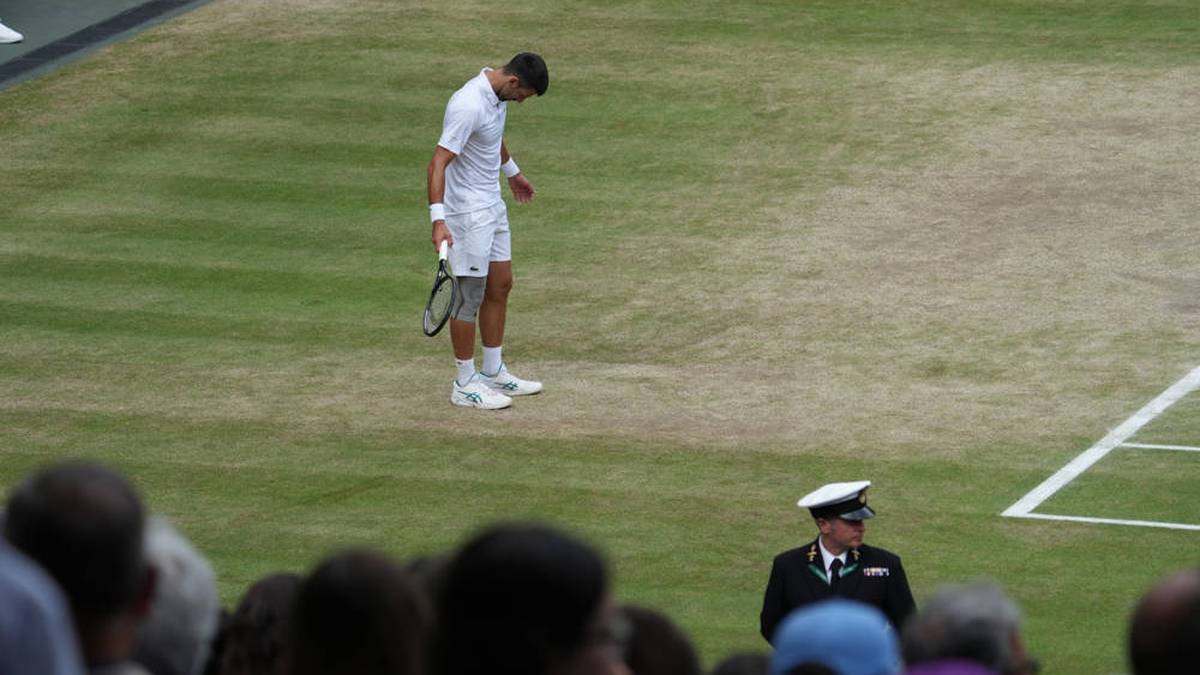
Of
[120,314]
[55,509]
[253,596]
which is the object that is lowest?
[120,314]

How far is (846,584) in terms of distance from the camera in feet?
32.4

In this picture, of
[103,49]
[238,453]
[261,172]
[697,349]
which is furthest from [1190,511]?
[103,49]

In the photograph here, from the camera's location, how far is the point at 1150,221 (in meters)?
17.9

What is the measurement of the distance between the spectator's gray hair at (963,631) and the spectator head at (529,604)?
2.58 feet

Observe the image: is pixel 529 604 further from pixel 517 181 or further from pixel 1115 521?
pixel 517 181

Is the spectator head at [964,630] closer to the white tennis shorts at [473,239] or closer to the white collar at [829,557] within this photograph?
the white collar at [829,557]

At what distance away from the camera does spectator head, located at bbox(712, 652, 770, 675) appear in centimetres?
516

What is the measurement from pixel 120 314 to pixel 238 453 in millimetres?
3133

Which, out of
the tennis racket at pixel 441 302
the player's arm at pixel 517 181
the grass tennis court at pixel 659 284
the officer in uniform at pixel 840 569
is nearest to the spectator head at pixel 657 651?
the officer in uniform at pixel 840 569

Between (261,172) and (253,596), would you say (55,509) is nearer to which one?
(253,596)

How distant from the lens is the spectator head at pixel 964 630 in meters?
4.88

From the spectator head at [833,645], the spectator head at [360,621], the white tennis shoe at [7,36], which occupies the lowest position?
the white tennis shoe at [7,36]

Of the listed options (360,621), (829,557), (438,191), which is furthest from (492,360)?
(360,621)

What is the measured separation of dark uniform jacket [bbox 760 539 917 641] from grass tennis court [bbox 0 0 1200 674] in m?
0.83
